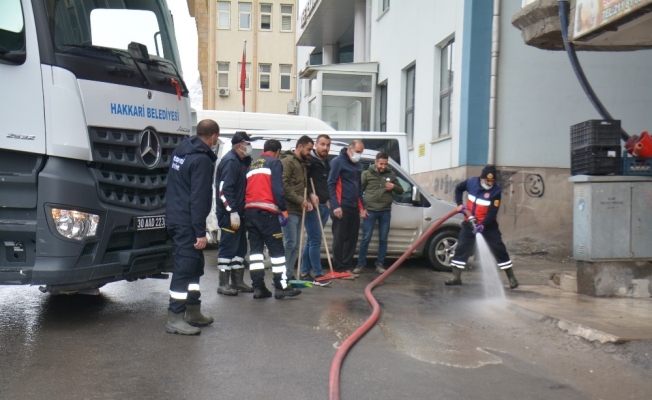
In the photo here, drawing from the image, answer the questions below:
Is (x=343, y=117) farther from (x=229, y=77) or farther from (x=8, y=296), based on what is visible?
(x=229, y=77)

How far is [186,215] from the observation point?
6570 millimetres

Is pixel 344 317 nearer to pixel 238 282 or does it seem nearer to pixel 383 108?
pixel 238 282

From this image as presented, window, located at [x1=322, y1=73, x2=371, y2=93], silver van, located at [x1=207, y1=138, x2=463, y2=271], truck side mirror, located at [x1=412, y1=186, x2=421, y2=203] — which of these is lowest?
silver van, located at [x1=207, y1=138, x2=463, y2=271]

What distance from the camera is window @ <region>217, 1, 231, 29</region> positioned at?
46.1 metres

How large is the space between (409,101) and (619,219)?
38.4 ft

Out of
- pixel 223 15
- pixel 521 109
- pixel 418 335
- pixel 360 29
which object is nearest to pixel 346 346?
pixel 418 335

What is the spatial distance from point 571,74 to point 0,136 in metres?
11.5

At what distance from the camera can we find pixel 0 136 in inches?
241

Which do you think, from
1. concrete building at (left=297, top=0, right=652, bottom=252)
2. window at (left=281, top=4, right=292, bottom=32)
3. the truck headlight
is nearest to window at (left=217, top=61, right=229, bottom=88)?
window at (left=281, top=4, right=292, bottom=32)

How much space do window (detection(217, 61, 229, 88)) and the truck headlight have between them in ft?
130

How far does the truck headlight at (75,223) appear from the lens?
20.5 feet

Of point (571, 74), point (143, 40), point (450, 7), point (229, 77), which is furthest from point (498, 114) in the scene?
point (229, 77)

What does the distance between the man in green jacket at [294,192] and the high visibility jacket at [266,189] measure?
1.04m

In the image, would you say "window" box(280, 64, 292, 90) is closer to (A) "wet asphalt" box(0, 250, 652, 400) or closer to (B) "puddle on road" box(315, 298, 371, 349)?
(A) "wet asphalt" box(0, 250, 652, 400)
